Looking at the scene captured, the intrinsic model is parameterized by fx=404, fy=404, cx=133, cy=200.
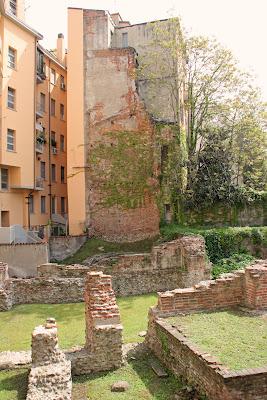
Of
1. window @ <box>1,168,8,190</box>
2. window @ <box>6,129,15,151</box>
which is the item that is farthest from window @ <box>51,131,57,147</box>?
window @ <box>1,168,8,190</box>

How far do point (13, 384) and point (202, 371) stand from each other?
4168 millimetres

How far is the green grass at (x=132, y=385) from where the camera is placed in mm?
7713

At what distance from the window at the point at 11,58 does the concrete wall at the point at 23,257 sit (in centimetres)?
1342

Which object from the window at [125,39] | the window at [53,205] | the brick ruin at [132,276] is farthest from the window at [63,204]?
the brick ruin at [132,276]

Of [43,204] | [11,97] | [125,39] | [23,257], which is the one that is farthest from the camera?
[43,204]

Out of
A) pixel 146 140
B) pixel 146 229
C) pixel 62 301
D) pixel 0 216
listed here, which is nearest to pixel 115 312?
pixel 62 301

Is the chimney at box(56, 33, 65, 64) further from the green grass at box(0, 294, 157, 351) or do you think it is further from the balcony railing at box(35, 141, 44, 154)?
the green grass at box(0, 294, 157, 351)

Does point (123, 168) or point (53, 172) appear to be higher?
point (53, 172)

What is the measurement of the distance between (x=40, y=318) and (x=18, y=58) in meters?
20.7

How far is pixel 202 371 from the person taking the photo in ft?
23.5

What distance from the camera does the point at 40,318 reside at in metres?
14.8

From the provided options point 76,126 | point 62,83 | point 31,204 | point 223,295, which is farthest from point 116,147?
point 223,295

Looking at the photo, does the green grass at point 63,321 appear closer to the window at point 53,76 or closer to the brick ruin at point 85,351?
the brick ruin at point 85,351

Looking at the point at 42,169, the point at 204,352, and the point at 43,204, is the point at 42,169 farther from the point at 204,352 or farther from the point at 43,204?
the point at 204,352
